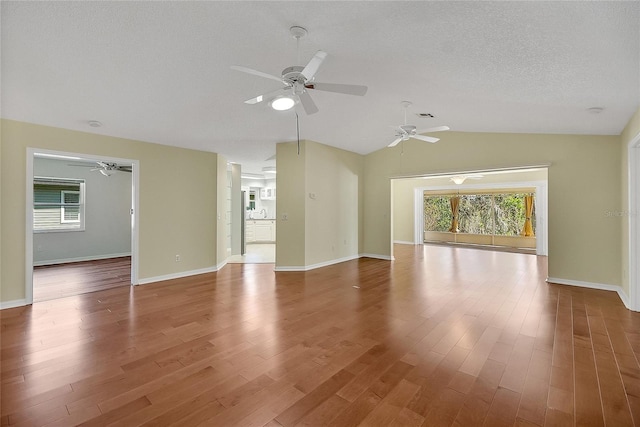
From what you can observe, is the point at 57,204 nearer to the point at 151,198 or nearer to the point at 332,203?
the point at 151,198

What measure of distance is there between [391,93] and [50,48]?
343 centimetres

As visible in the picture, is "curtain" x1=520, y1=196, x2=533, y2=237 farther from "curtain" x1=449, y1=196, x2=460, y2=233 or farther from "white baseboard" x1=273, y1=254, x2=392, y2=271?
"white baseboard" x1=273, y1=254, x2=392, y2=271

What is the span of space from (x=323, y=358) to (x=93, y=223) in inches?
303

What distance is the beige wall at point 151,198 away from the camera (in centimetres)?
376

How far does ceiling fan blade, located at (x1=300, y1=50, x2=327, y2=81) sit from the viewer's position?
6.82ft

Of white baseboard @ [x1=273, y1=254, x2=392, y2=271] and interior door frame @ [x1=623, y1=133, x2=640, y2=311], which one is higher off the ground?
interior door frame @ [x1=623, y1=133, x2=640, y2=311]

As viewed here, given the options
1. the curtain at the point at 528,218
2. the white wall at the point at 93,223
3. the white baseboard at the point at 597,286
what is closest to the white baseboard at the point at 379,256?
the white baseboard at the point at 597,286

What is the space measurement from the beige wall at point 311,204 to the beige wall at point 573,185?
8.71ft

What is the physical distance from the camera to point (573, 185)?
4.79m

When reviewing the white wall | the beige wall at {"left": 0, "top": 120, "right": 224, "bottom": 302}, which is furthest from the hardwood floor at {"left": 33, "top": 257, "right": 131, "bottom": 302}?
the beige wall at {"left": 0, "top": 120, "right": 224, "bottom": 302}

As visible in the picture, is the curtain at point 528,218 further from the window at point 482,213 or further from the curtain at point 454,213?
the curtain at point 454,213

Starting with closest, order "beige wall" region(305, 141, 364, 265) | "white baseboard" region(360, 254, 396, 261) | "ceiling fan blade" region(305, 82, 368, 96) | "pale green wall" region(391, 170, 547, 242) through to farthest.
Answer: "ceiling fan blade" region(305, 82, 368, 96) < "beige wall" region(305, 141, 364, 265) < "white baseboard" region(360, 254, 396, 261) < "pale green wall" region(391, 170, 547, 242)

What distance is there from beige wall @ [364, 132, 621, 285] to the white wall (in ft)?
28.1

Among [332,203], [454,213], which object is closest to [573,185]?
[332,203]
